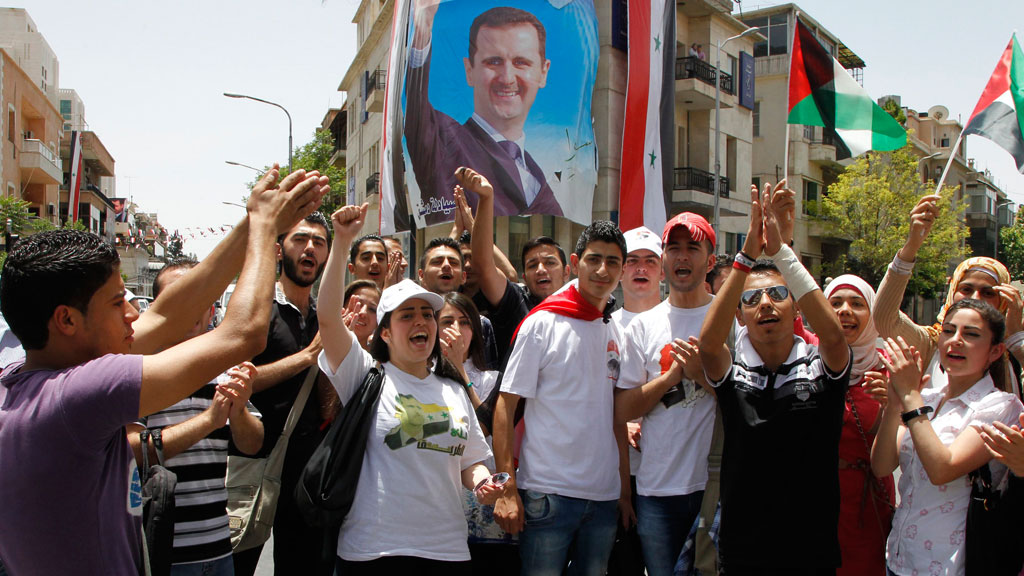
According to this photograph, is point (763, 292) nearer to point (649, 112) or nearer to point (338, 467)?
point (338, 467)

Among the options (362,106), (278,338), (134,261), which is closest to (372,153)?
(362,106)

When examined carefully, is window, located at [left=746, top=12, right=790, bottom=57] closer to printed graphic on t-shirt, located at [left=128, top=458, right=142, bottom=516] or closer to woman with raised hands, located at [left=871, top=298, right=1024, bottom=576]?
woman with raised hands, located at [left=871, top=298, right=1024, bottom=576]

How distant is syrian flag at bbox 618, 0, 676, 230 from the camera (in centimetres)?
1898

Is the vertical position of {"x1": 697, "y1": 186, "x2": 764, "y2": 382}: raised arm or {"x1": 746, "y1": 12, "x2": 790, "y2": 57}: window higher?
{"x1": 746, "y1": 12, "x2": 790, "y2": 57}: window

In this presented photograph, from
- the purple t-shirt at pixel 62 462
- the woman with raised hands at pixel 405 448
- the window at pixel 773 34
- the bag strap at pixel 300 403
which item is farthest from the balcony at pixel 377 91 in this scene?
the purple t-shirt at pixel 62 462

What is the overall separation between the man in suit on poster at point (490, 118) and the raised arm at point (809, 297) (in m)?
16.2

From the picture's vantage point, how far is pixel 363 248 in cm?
545

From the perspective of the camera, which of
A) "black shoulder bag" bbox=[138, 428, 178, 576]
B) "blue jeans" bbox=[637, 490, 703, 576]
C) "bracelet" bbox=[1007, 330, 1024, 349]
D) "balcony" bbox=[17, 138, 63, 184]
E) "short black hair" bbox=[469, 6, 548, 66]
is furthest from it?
"balcony" bbox=[17, 138, 63, 184]

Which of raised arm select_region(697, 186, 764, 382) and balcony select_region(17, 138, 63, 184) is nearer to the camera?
raised arm select_region(697, 186, 764, 382)

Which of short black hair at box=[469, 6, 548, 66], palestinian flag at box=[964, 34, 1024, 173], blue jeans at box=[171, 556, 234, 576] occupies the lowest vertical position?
blue jeans at box=[171, 556, 234, 576]

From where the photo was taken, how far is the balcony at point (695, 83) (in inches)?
1035

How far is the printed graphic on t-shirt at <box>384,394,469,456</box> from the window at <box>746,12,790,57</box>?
1488 inches

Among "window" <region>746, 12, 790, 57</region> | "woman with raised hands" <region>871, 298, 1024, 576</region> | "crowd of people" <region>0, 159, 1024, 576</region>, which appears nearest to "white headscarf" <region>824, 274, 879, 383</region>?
"crowd of people" <region>0, 159, 1024, 576</region>

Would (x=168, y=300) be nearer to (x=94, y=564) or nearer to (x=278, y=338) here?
(x=94, y=564)
